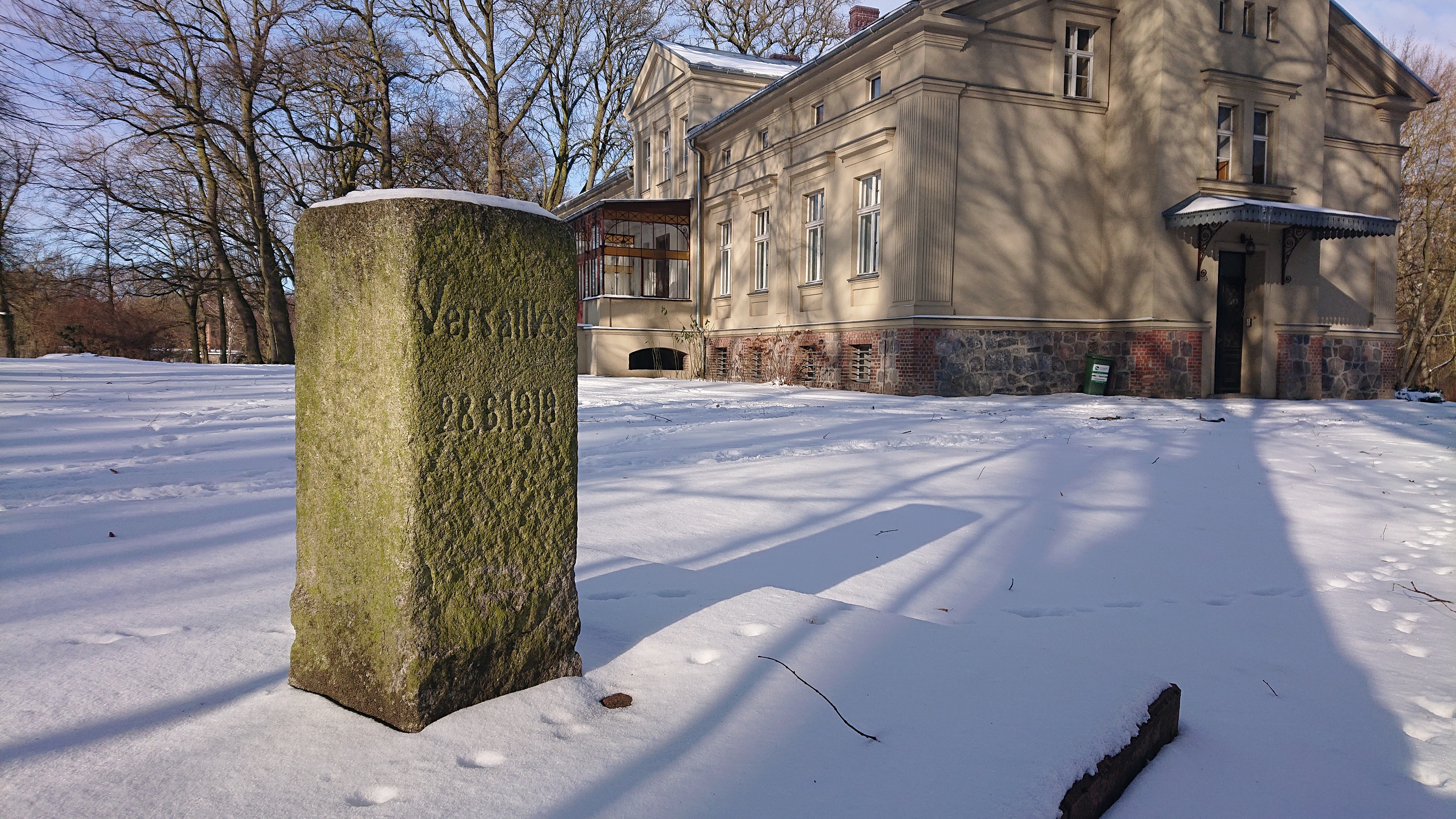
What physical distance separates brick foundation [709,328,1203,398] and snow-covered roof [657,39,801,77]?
1106 cm

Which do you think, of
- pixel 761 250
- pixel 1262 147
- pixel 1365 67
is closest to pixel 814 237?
pixel 761 250

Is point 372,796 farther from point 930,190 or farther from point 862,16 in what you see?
point 862,16

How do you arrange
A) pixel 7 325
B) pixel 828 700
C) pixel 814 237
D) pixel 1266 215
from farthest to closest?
pixel 7 325 < pixel 814 237 < pixel 1266 215 < pixel 828 700

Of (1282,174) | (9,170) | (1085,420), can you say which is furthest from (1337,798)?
(9,170)

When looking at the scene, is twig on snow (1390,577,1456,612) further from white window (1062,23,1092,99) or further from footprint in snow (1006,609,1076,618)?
white window (1062,23,1092,99)

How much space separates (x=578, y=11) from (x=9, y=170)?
15.7 m

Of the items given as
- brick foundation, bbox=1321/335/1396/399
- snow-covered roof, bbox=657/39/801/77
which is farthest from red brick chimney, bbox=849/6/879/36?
brick foundation, bbox=1321/335/1396/399

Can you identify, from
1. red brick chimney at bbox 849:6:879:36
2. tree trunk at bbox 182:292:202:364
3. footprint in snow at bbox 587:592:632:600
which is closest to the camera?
footprint in snow at bbox 587:592:632:600

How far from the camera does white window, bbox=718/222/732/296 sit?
22.2 meters

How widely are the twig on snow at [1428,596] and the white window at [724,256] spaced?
18903mm

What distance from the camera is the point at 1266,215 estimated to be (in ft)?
47.1

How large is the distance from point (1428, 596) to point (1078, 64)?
14880mm

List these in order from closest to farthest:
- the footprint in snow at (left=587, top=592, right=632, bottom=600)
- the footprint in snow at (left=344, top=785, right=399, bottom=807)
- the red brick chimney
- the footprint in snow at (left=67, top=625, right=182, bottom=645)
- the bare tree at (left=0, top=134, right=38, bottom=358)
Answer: the footprint in snow at (left=344, top=785, right=399, bottom=807) < the footprint in snow at (left=67, top=625, right=182, bottom=645) < the footprint in snow at (left=587, top=592, right=632, bottom=600) < the bare tree at (left=0, top=134, right=38, bottom=358) < the red brick chimney

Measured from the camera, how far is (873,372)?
16172 mm
